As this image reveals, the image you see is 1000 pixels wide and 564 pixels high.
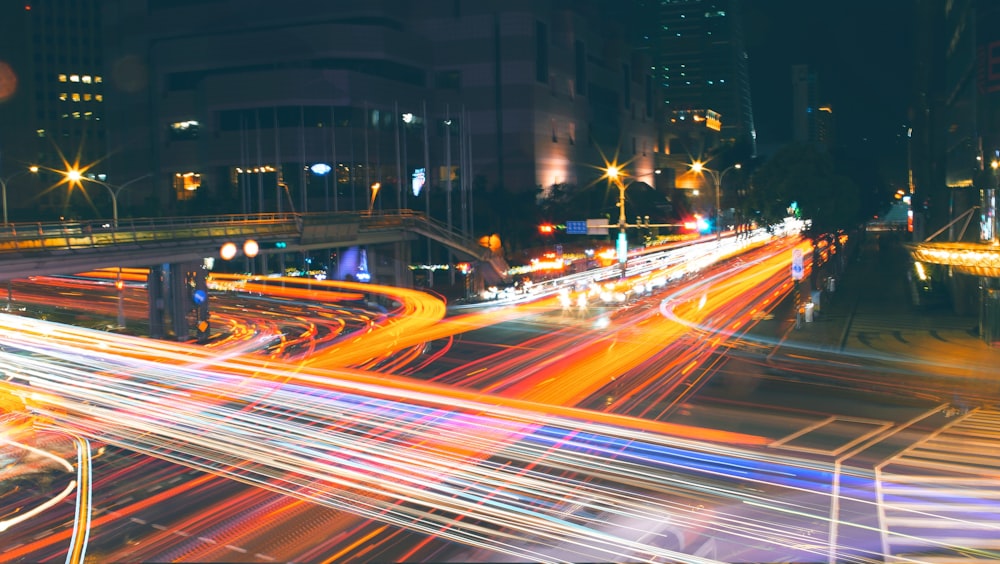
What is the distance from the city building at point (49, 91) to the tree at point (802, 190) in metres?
83.6

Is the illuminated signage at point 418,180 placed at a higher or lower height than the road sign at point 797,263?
higher

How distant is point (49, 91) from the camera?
13712 centimetres

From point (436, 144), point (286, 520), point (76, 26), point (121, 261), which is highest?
point (76, 26)

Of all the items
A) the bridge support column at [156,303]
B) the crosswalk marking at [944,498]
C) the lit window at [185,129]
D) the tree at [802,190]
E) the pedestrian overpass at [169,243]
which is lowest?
the crosswalk marking at [944,498]

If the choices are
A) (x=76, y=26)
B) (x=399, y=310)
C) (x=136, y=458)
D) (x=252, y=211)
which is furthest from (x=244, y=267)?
(x=76, y=26)

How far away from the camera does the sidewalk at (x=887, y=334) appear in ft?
99.7

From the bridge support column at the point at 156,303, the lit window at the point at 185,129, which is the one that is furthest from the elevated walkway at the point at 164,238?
the lit window at the point at 185,129

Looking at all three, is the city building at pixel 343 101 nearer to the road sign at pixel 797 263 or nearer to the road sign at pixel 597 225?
the road sign at pixel 597 225

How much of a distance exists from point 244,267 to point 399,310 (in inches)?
1072

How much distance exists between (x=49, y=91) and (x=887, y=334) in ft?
446

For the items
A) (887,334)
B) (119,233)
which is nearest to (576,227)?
(887,334)

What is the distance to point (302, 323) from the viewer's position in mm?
41250

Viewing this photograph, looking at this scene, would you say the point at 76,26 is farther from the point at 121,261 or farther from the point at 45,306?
the point at 121,261

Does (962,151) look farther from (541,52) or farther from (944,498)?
(541,52)
